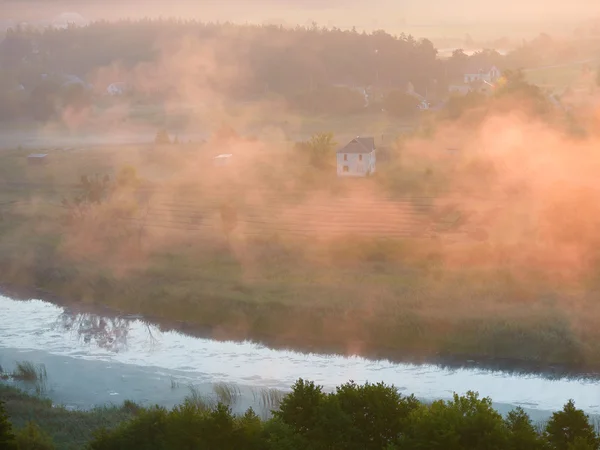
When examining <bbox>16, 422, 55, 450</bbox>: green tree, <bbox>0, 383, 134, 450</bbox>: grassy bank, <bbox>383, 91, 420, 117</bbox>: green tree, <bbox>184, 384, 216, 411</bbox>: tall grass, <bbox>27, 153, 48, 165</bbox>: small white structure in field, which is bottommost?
<bbox>0, 383, 134, 450</bbox>: grassy bank

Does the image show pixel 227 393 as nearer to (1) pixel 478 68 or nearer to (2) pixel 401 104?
(2) pixel 401 104

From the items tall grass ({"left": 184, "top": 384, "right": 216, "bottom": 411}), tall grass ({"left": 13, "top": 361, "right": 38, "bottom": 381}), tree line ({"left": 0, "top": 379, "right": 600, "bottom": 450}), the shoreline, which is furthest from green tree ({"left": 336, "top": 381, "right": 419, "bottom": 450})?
tall grass ({"left": 13, "top": 361, "right": 38, "bottom": 381})

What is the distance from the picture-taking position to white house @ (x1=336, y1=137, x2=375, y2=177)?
3225cm

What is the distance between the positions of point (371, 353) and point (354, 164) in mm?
14604

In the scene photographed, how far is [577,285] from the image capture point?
2081cm

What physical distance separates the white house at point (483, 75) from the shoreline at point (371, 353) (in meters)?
Answer: 30.2

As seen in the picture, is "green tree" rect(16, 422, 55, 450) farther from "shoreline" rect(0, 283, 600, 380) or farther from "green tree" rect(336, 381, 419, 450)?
"shoreline" rect(0, 283, 600, 380)

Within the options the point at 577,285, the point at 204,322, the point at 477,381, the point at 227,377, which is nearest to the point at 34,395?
the point at 227,377

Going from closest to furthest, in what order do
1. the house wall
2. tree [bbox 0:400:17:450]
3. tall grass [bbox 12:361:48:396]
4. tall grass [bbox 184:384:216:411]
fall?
1. tree [bbox 0:400:17:450]
2. tall grass [bbox 184:384:216:411]
3. tall grass [bbox 12:361:48:396]
4. the house wall

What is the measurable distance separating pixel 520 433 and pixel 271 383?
8152 millimetres

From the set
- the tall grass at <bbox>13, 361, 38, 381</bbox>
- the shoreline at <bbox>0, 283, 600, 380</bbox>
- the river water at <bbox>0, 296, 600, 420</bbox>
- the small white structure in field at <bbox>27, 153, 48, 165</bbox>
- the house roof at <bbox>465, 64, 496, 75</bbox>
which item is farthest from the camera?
the house roof at <bbox>465, 64, 496, 75</bbox>

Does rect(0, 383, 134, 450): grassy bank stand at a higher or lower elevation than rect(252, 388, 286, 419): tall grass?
lower

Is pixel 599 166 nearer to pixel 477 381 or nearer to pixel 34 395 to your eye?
pixel 477 381

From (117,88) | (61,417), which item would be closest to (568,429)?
(61,417)
